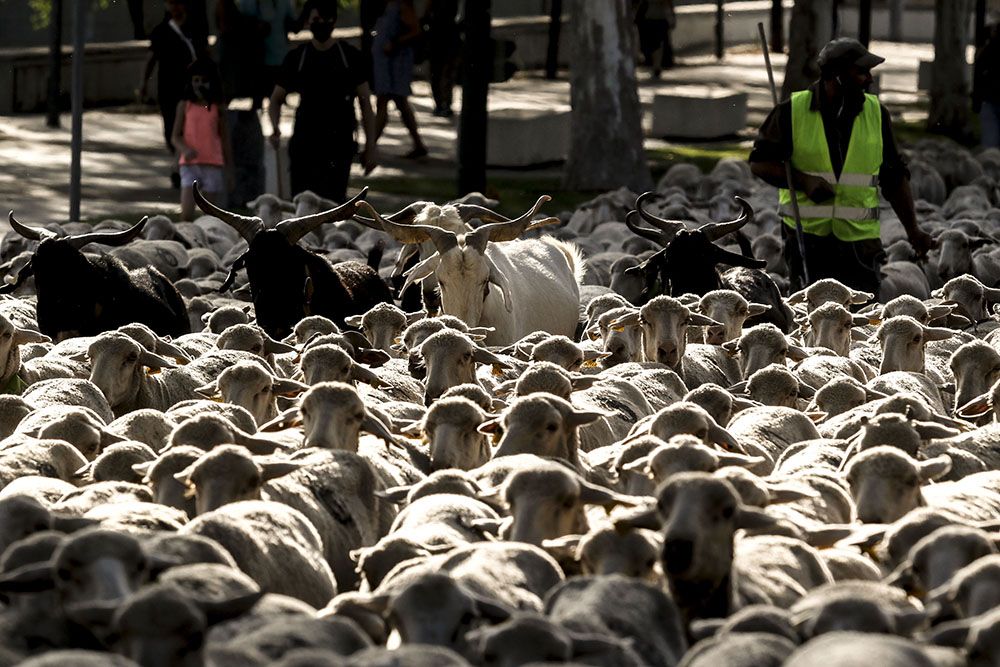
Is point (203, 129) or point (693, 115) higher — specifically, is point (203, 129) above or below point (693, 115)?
above

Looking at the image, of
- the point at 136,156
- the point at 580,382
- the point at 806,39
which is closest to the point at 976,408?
the point at 580,382

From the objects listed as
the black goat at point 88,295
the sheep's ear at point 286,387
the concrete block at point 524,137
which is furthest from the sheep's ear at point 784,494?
the concrete block at point 524,137

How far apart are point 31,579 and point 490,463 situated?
7.19 feet

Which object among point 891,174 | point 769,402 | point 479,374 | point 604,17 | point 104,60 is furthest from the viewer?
point 104,60

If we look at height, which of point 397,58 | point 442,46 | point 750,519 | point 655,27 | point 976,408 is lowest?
point 976,408

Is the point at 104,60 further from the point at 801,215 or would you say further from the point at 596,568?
the point at 596,568

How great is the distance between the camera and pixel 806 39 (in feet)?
82.4

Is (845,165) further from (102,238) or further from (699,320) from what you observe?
(102,238)

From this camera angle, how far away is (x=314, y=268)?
12242 mm

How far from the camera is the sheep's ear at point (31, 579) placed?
17.4ft

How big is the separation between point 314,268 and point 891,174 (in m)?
3.68

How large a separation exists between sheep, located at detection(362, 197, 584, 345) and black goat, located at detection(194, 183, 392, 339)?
1.60 ft

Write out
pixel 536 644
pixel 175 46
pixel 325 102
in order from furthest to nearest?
1. pixel 175 46
2. pixel 325 102
3. pixel 536 644

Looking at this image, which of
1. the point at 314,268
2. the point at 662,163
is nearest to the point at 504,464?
the point at 314,268
